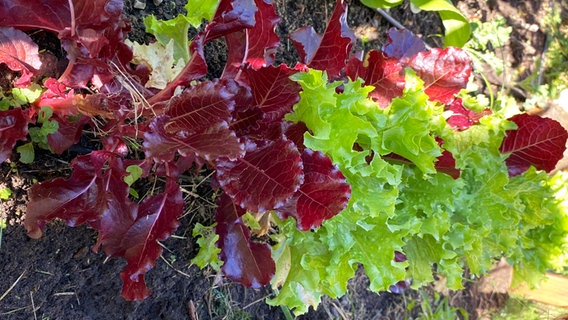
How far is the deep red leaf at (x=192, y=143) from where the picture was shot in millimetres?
1167

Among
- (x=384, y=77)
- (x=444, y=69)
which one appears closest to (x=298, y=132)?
(x=384, y=77)

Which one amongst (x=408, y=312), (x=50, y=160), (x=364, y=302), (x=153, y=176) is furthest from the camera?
(x=408, y=312)

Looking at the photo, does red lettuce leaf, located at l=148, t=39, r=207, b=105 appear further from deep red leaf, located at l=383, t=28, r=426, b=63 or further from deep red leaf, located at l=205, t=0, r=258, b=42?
deep red leaf, located at l=383, t=28, r=426, b=63

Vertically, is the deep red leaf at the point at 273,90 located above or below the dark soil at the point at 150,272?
above

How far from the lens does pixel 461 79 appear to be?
1.66 meters

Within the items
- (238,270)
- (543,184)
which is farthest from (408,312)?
(238,270)

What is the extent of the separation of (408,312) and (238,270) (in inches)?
60.3

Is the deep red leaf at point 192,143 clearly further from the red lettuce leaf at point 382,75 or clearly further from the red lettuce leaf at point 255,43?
the red lettuce leaf at point 382,75

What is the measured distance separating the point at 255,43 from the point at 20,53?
61cm

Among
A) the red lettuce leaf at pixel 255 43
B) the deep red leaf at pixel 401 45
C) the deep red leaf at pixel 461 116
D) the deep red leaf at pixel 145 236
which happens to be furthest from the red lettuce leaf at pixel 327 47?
the deep red leaf at pixel 145 236

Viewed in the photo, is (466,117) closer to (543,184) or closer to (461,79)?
(461,79)

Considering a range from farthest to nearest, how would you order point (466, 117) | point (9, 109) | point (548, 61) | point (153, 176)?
point (548, 61) < point (466, 117) < point (153, 176) < point (9, 109)

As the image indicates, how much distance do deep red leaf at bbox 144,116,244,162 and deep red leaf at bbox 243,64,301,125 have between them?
8.5 inches

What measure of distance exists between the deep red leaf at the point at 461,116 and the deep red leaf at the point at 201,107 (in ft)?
2.88
